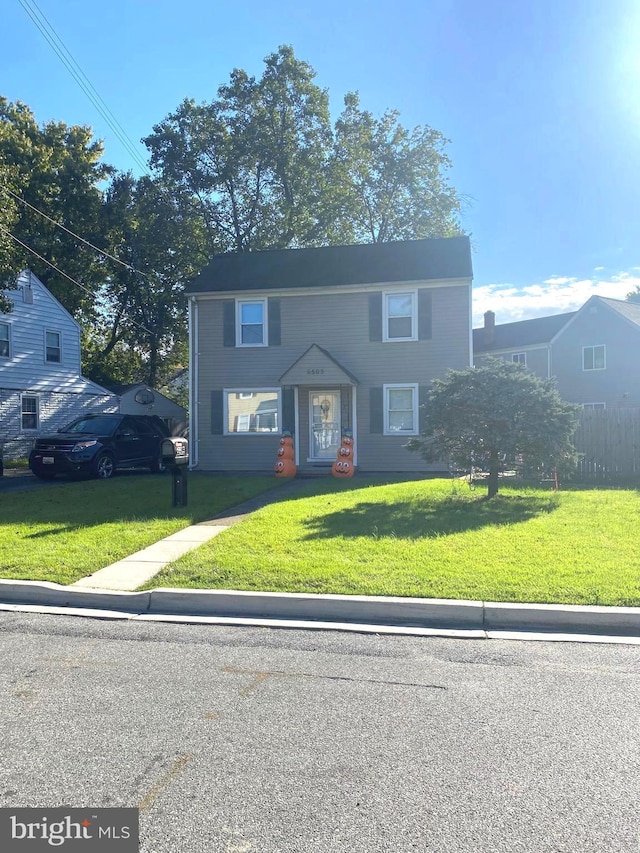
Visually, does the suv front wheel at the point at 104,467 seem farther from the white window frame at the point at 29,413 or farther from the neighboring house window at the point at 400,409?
the white window frame at the point at 29,413

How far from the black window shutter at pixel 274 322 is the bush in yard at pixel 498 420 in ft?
24.3

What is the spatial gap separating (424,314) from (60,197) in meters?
22.0

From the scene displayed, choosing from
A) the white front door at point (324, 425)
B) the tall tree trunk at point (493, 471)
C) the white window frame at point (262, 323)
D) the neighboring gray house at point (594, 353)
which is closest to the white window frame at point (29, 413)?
the white window frame at point (262, 323)

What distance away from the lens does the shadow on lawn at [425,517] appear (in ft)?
27.3

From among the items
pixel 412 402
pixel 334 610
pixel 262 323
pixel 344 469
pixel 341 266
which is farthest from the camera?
pixel 341 266

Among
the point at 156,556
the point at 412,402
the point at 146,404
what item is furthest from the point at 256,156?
the point at 156,556

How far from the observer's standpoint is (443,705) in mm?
3854

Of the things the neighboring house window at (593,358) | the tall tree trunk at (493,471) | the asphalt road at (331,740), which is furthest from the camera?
the neighboring house window at (593,358)

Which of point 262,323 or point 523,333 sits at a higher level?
point 523,333

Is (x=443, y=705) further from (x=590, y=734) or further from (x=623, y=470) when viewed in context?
(x=623, y=470)

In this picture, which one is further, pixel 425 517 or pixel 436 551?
pixel 425 517

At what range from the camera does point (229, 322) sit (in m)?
17.9

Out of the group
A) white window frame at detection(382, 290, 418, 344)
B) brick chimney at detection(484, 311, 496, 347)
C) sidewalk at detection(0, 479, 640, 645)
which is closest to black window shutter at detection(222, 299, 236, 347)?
white window frame at detection(382, 290, 418, 344)

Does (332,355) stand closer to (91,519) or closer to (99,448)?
(99,448)
